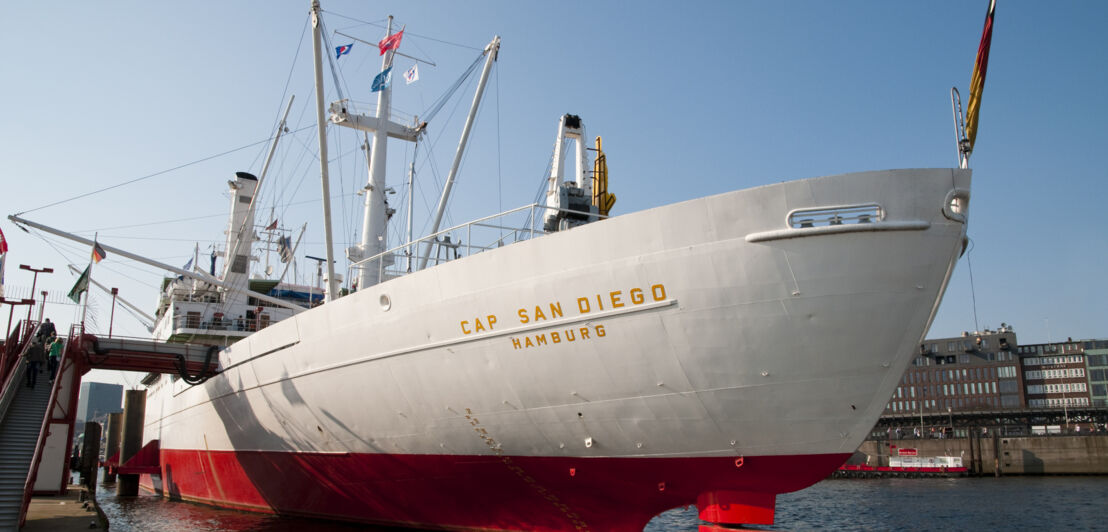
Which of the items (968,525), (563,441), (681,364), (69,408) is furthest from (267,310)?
(968,525)

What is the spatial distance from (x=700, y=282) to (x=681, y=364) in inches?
45.8

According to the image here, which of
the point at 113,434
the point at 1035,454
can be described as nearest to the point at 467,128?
the point at 113,434

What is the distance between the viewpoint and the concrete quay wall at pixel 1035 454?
49.0 meters

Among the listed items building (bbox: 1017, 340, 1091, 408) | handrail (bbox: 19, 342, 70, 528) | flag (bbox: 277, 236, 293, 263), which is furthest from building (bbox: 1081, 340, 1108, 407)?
handrail (bbox: 19, 342, 70, 528)

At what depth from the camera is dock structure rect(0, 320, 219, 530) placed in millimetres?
13705

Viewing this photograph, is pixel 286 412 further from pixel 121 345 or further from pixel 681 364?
pixel 681 364

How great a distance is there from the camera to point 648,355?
9.73 meters

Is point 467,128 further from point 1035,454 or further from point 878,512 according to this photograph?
point 1035,454

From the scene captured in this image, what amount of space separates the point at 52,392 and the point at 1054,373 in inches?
3832

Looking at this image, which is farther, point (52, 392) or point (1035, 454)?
point (1035, 454)

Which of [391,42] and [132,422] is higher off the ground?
[391,42]

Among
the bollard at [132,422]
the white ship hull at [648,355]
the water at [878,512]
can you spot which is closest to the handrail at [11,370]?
the water at [878,512]

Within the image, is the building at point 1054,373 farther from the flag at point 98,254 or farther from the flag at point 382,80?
the flag at point 98,254

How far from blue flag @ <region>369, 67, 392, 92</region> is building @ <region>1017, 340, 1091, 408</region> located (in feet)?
292
